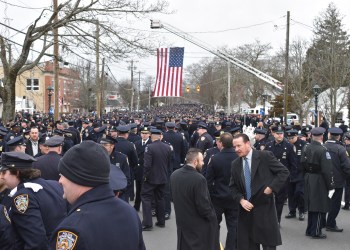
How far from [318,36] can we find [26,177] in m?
38.7

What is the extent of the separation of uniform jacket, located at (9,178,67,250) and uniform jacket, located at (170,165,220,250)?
2.11 m

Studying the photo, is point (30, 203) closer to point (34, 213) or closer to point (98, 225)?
point (34, 213)

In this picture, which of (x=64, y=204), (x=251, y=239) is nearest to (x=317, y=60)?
(x=251, y=239)

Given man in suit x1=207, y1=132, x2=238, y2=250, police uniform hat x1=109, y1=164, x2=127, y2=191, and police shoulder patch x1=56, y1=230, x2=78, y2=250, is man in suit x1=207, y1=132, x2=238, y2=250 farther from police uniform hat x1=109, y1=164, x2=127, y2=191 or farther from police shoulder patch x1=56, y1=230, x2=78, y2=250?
police shoulder patch x1=56, y1=230, x2=78, y2=250

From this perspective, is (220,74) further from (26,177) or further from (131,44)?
(26,177)

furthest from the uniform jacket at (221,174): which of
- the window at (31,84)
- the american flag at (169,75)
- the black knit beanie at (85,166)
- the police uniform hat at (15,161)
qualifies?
the window at (31,84)

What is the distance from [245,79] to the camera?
7606cm

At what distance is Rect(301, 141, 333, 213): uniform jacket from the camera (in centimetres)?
809

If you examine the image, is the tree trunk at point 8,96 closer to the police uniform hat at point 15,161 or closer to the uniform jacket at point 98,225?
the police uniform hat at point 15,161

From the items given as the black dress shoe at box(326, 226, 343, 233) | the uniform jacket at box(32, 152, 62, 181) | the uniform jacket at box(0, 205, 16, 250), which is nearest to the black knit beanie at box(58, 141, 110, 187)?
the uniform jacket at box(0, 205, 16, 250)

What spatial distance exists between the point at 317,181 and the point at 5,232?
6231mm

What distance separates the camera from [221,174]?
725 cm

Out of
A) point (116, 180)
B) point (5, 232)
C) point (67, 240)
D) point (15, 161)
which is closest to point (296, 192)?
point (116, 180)

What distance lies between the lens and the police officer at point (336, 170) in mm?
8672
